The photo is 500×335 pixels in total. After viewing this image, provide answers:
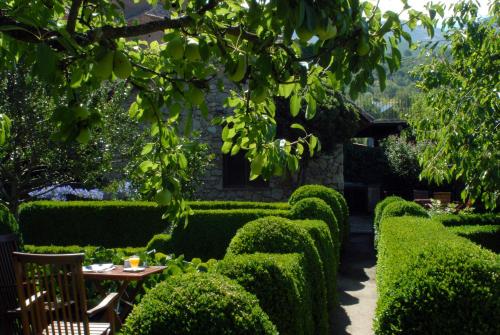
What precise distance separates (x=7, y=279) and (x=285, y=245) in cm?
233

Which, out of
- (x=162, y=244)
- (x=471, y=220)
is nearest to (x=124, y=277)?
(x=162, y=244)

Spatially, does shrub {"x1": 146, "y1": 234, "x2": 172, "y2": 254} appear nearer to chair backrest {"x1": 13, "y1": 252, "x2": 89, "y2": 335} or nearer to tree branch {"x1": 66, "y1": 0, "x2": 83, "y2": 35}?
chair backrest {"x1": 13, "y1": 252, "x2": 89, "y2": 335}

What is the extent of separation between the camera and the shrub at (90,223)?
38.4 feet

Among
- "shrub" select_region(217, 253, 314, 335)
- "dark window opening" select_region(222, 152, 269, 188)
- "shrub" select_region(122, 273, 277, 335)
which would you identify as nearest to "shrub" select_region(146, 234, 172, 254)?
"shrub" select_region(217, 253, 314, 335)

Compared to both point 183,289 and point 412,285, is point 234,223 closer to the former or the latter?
point 412,285

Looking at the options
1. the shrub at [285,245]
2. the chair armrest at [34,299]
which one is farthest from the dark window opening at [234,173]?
the chair armrest at [34,299]

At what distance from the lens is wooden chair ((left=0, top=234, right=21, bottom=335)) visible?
14.3 feet

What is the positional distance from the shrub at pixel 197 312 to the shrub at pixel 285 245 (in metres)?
1.76

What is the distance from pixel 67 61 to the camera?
2273 mm

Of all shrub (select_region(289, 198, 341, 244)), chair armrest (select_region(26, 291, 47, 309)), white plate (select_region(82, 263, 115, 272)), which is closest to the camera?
chair armrest (select_region(26, 291, 47, 309))

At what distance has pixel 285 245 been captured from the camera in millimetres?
4754

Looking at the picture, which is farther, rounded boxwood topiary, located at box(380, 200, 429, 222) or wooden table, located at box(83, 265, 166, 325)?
rounded boxwood topiary, located at box(380, 200, 429, 222)

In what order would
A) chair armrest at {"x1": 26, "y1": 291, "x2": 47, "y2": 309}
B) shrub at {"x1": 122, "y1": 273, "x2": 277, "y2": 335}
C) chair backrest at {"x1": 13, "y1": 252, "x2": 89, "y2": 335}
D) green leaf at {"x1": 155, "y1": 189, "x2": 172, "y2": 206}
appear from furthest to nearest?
chair armrest at {"x1": 26, "y1": 291, "x2": 47, "y2": 309}
chair backrest at {"x1": 13, "y1": 252, "x2": 89, "y2": 335}
shrub at {"x1": 122, "y1": 273, "x2": 277, "y2": 335}
green leaf at {"x1": 155, "y1": 189, "x2": 172, "y2": 206}

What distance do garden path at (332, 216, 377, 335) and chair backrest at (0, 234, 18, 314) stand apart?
3.68 metres
